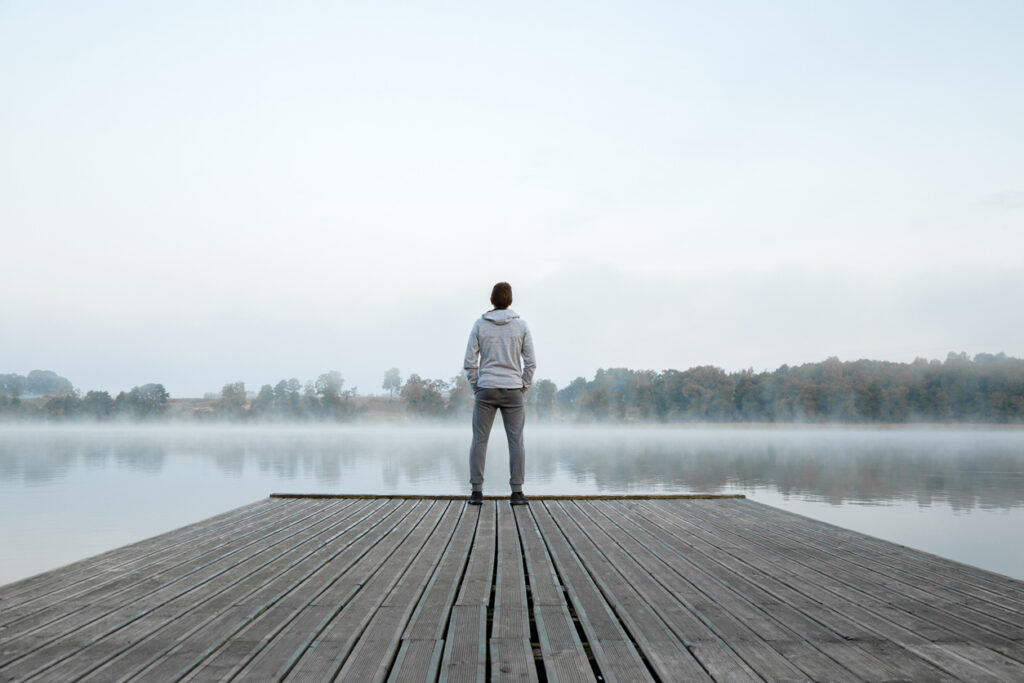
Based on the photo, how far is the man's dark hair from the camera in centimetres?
505

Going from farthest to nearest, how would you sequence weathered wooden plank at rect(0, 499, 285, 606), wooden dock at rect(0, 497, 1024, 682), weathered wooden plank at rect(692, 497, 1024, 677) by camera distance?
1. weathered wooden plank at rect(0, 499, 285, 606)
2. weathered wooden plank at rect(692, 497, 1024, 677)
3. wooden dock at rect(0, 497, 1024, 682)

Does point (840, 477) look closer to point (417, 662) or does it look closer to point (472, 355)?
point (472, 355)

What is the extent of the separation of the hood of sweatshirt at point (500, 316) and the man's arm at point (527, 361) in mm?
154

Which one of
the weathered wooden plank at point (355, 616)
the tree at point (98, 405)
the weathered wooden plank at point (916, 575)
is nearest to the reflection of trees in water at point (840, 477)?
the weathered wooden plank at point (916, 575)

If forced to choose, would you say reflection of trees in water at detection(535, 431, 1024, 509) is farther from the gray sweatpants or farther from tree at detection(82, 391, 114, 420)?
tree at detection(82, 391, 114, 420)

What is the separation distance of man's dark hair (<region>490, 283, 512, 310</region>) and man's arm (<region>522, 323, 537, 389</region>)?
24 cm

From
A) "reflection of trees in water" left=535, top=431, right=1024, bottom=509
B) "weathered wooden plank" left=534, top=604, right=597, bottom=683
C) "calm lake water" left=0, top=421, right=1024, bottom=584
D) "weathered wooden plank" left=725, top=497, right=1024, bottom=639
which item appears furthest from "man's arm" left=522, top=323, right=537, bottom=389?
"reflection of trees in water" left=535, top=431, right=1024, bottom=509

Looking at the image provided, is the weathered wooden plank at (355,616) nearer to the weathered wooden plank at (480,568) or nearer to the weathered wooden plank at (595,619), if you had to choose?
the weathered wooden plank at (480,568)

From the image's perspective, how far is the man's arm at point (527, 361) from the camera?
16.8ft

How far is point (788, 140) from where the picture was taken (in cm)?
3284

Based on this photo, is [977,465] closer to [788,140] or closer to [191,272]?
[788,140]

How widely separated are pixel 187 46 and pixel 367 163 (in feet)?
53.5

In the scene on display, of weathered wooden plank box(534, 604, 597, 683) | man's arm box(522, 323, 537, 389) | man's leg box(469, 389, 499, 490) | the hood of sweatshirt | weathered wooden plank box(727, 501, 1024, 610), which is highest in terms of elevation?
the hood of sweatshirt

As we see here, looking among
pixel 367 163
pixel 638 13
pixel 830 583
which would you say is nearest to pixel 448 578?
pixel 830 583
